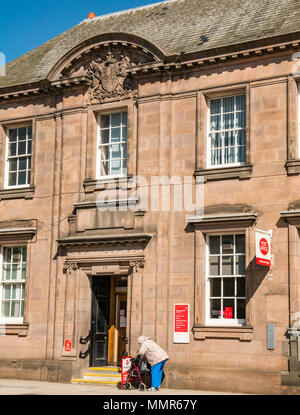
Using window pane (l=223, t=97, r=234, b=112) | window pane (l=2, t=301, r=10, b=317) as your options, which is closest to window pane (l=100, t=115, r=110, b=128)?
window pane (l=223, t=97, r=234, b=112)

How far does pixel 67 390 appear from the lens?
18.9 m

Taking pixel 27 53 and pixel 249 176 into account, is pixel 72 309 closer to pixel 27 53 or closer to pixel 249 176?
pixel 249 176

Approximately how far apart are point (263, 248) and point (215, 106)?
4.71 metres

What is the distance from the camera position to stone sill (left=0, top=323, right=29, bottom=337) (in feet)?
72.6

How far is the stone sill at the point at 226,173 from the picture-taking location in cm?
1956

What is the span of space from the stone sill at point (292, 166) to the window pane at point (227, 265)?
2794mm

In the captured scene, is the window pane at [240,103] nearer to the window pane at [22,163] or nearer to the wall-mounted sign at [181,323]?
the wall-mounted sign at [181,323]

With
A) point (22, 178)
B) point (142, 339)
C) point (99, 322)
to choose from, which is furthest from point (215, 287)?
point (22, 178)

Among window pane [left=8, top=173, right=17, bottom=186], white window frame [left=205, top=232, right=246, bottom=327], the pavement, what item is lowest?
the pavement

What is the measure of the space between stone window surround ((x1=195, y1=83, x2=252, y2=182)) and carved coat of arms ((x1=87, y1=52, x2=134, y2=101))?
8.13 feet

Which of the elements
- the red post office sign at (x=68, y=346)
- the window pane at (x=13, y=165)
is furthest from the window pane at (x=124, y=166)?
the red post office sign at (x=68, y=346)

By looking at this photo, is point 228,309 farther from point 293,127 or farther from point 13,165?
point 13,165

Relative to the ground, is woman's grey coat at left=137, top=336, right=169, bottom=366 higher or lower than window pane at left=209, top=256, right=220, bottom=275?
lower

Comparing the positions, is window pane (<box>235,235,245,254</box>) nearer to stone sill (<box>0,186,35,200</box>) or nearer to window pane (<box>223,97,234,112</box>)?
window pane (<box>223,97,234,112</box>)
